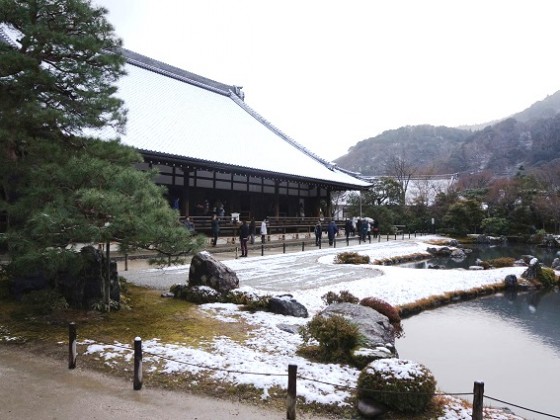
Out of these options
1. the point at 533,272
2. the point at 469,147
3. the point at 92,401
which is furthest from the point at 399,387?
the point at 469,147

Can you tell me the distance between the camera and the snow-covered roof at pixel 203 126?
2041 cm

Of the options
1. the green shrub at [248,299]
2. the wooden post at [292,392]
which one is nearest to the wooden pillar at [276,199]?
the green shrub at [248,299]

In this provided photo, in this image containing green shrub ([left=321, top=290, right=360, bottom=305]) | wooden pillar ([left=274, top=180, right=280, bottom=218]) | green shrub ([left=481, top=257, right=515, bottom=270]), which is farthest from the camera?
wooden pillar ([left=274, top=180, right=280, bottom=218])

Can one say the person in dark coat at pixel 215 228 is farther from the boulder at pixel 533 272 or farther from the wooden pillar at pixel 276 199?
the boulder at pixel 533 272

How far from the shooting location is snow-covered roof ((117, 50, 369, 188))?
2041cm

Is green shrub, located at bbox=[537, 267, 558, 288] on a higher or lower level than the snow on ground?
lower

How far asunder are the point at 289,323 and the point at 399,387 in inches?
147

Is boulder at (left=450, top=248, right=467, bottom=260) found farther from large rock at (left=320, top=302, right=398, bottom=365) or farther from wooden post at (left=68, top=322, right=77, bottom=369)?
wooden post at (left=68, top=322, right=77, bottom=369)

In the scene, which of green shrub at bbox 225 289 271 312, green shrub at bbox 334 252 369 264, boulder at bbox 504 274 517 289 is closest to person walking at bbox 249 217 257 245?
green shrub at bbox 334 252 369 264

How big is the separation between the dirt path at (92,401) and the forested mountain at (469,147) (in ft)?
202

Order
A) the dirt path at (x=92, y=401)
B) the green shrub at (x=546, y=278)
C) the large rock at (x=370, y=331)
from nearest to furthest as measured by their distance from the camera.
→ the dirt path at (x=92, y=401) < the large rock at (x=370, y=331) < the green shrub at (x=546, y=278)

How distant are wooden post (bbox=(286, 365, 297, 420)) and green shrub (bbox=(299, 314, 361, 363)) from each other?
1939 millimetres

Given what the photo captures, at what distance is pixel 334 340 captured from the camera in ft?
22.7

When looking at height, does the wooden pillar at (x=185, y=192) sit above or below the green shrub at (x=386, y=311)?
above
